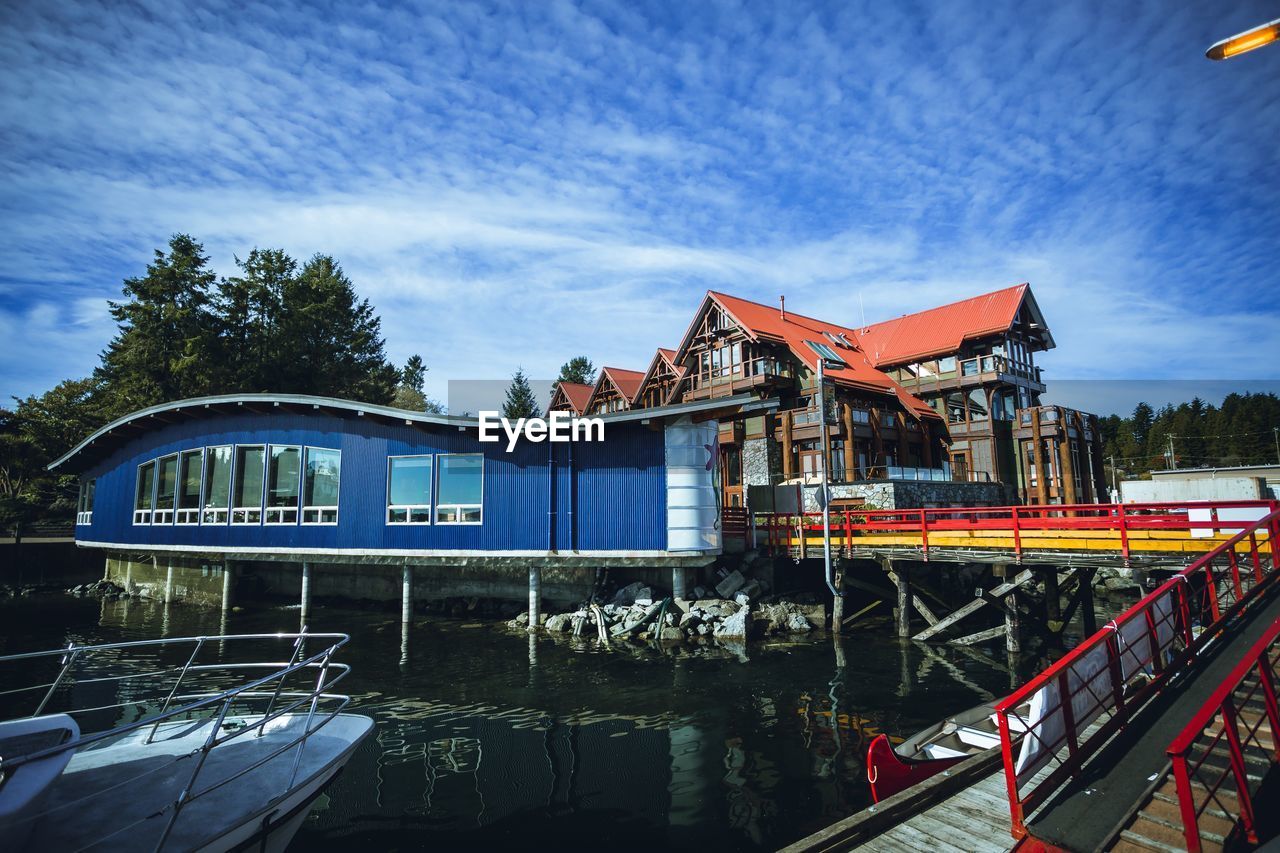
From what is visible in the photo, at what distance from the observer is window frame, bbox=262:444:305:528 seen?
2228 centimetres

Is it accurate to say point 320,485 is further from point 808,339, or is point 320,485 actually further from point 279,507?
point 808,339

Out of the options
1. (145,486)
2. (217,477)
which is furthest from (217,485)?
(145,486)

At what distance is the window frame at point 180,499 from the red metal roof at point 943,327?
38180 millimetres

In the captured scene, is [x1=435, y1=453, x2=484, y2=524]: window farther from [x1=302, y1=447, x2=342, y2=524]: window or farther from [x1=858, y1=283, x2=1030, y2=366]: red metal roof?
[x1=858, y1=283, x2=1030, y2=366]: red metal roof

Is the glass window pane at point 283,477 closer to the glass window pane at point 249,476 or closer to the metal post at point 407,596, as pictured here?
the glass window pane at point 249,476

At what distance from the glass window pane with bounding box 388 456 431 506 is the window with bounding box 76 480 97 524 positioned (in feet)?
71.7

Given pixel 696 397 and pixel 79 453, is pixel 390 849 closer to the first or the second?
A: pixel 696 397

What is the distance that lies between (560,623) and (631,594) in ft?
7.97

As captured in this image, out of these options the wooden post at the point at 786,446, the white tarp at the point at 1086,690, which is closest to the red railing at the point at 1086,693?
the white tarp at the point at 1086,690

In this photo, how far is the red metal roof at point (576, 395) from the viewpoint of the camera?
165 ft

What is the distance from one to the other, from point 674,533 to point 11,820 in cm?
1589

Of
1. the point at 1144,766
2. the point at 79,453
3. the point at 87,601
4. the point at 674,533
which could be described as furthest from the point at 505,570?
the point at 79,453

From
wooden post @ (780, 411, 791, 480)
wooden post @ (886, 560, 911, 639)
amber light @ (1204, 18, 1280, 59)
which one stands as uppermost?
amber light @ (1204, 18, 1280, 59)

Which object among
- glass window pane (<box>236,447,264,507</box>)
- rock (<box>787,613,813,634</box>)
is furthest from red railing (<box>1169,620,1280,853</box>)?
glass window pane (<box>236,447,264,507</box>)
